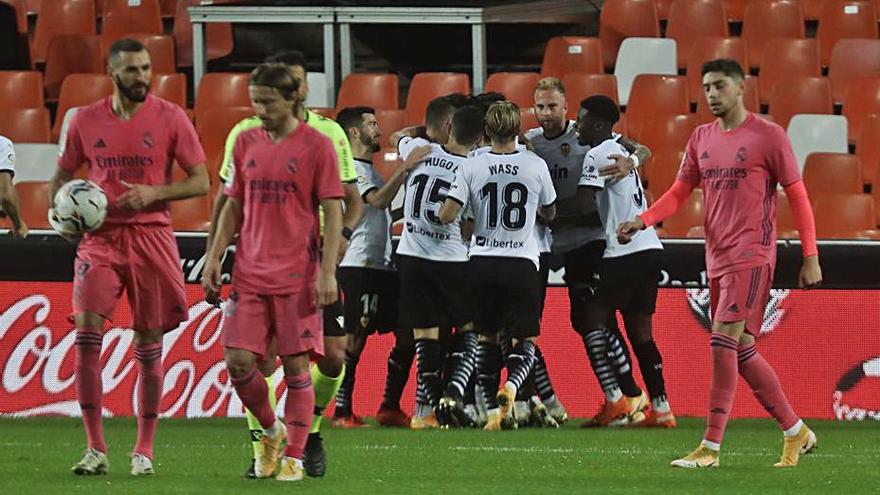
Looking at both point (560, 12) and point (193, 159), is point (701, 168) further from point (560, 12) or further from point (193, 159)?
point (560, 12)

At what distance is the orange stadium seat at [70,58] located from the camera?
17016 millimetres

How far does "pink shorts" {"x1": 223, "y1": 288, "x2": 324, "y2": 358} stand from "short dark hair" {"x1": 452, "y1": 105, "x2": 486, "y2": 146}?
3.73 m

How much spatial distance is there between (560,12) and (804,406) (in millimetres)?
6840

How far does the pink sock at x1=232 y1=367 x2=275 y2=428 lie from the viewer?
25.3 feet

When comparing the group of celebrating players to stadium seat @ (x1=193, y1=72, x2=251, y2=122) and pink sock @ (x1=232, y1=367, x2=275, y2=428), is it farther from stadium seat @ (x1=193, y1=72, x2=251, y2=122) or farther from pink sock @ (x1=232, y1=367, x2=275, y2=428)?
stadium seat @ (x1=193, y1=72, x2=251, y2=122)

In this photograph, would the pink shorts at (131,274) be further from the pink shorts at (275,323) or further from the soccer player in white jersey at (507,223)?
the soccer player in white jersey at (507,223)

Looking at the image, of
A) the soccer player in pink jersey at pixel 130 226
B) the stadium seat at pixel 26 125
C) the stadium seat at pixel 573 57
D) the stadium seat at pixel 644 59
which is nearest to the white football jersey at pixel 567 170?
the soccer player in pink jersey at pixel 130 226

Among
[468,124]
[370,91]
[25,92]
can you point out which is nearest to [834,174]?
[370,91]

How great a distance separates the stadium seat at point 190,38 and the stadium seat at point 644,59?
3.83 metres

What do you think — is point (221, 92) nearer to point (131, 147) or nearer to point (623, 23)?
point (623, 23)

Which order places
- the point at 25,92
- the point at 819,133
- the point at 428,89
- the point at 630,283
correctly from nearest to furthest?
1. the point at 630,283
2. the point at 819,133
3. the point at 428,89
4. the point at 25,92

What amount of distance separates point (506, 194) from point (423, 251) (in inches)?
30.7

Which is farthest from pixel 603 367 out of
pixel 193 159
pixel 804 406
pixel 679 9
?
A: pixel 679 9

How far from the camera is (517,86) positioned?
1556cm
